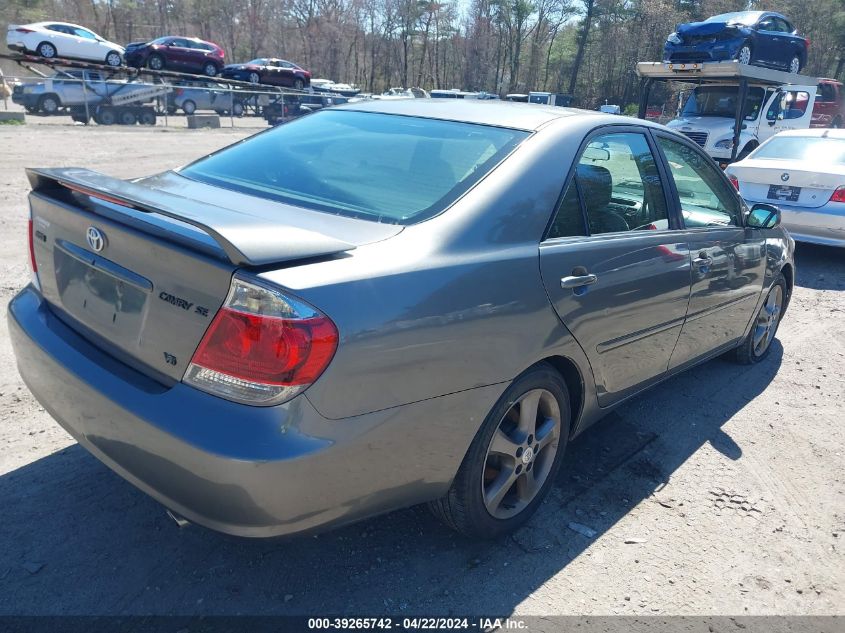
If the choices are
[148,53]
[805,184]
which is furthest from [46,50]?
[805,184]

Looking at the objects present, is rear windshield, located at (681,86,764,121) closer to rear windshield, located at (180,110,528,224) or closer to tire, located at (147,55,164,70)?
rear windshield, located at (180,110,528,224)

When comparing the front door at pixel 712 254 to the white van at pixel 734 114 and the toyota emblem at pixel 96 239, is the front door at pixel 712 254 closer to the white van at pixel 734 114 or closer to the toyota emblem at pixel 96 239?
the toyota emblem at pixel 96 239

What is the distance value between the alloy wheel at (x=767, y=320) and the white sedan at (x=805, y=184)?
10.9 feet

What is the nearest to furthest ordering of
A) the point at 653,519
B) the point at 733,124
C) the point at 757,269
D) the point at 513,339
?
1. the point at 513,339
2. the point at 653,519
3. the point at 757,269
4. the point at 733,124

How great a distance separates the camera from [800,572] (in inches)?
110

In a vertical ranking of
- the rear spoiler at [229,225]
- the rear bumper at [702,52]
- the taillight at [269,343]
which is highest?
the rear bumper at [702,52]

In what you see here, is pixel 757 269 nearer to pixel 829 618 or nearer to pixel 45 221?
pixel 829 618

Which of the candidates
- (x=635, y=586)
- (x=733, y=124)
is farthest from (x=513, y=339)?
(x=733, y=124)

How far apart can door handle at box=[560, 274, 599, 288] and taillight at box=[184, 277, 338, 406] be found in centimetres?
112

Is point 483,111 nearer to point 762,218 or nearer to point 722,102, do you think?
point 762,218

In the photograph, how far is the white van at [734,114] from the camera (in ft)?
48.2

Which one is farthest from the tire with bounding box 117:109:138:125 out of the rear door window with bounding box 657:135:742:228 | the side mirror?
the side mirror

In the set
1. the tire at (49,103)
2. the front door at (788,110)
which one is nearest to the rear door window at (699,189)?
the front door at (788,110)

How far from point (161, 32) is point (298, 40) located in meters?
13.0
